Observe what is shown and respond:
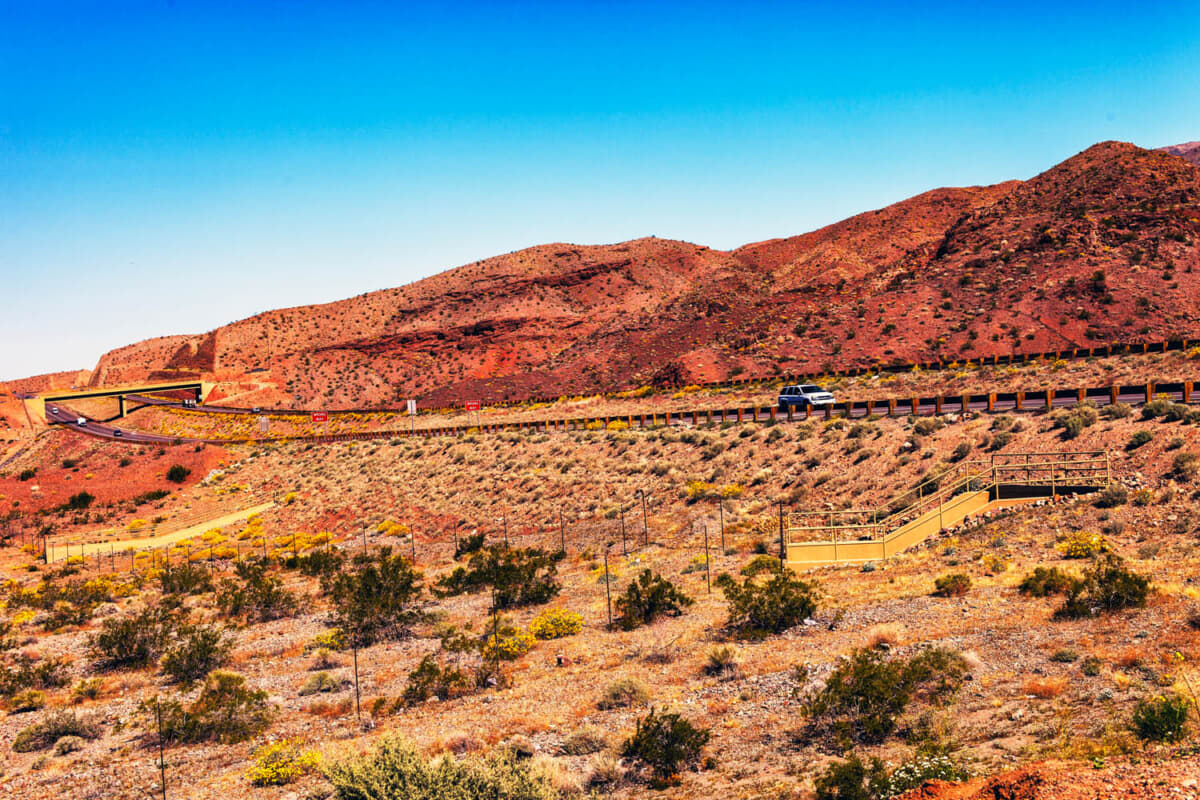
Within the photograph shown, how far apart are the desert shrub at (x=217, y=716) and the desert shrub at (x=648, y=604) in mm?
7537

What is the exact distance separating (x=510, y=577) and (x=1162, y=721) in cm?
1704

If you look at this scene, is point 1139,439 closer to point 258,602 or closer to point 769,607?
point 769,607

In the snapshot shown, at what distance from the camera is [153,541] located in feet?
138

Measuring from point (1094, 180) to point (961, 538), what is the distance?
68615mm

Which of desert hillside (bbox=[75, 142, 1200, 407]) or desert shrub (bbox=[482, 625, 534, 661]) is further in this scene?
desert hillside (bbox=[75, 142, 1200, 407])

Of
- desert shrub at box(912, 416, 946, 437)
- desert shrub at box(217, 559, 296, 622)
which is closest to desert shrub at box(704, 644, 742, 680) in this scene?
desert shrub at box(217, 559, 296, 622)

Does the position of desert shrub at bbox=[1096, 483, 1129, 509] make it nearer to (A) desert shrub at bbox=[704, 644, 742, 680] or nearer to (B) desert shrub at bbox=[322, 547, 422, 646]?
(A) desert shrub at bbox=[704, 644, 742, 680]

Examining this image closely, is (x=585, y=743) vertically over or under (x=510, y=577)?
over

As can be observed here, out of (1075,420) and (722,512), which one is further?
(722,512)

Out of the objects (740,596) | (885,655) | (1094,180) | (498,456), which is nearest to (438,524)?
(498,456)

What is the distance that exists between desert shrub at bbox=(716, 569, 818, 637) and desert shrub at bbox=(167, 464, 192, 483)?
53922 mm

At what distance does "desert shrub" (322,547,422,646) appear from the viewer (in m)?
19.6

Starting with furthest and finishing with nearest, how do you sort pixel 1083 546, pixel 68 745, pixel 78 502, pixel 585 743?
pixel 78 502 < pixel 1083 546 < pixel 68 745 < pixel 585 743

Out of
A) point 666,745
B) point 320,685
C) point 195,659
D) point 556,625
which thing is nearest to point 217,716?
point 320,685
